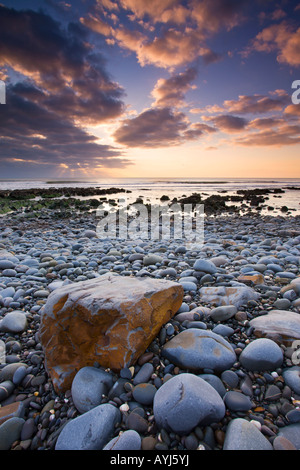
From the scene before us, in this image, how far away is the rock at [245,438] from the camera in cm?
126

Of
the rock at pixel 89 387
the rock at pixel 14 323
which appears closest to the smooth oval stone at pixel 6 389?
the rock at pixel 89 387

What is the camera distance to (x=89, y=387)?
5.48ft

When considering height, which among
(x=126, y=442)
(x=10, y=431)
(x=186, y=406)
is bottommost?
(x=10, y=431)

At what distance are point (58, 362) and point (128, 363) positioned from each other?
58 cm

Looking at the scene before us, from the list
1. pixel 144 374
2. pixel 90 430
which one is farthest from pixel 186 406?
pixel 90 430

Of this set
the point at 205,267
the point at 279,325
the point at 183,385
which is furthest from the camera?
the point at 205,267

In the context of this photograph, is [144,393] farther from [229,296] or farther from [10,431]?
[229,296]

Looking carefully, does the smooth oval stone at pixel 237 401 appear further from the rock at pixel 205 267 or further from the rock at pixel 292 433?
the rock at pixel 205 267

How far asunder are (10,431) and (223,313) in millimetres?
1950

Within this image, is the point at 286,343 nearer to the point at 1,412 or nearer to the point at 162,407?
the point at 162,407

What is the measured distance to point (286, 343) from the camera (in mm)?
1946

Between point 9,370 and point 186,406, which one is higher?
point 186,406

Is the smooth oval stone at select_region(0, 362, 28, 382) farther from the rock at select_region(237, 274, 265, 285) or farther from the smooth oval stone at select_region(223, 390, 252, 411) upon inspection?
the rock at select_region(237, 274, 265, 285)
